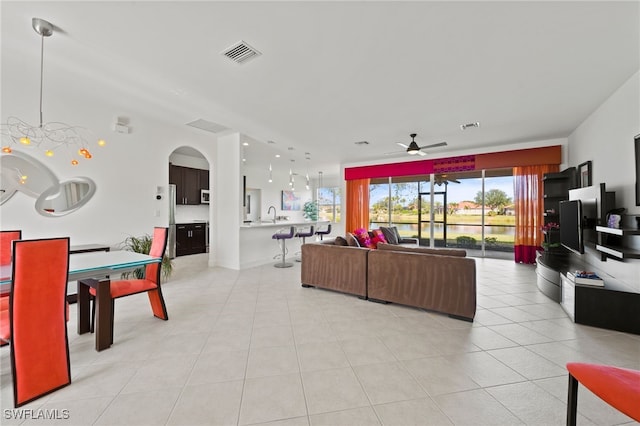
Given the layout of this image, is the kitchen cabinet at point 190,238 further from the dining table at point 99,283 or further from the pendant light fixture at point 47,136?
the dining table at point 99,283

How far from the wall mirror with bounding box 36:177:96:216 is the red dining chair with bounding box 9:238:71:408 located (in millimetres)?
2560

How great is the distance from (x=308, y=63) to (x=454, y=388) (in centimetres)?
318

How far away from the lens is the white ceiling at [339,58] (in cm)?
207

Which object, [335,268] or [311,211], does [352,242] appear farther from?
[311,211]

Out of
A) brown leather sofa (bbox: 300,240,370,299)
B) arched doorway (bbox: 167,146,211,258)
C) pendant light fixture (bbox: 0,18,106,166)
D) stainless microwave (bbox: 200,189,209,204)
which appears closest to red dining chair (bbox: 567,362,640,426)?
brown leather sofa (bbox: 300,240,370,299)

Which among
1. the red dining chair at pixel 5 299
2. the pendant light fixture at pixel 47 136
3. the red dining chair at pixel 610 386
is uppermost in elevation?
the pendant light fixture at pixel 47 136

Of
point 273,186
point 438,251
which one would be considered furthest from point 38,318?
point 273,186

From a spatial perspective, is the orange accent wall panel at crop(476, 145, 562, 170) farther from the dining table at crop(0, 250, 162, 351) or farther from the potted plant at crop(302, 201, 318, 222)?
the dining table at crop(0, 250, 162, 351)

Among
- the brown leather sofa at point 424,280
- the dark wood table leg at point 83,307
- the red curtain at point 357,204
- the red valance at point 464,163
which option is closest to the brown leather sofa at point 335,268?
the brown leather sofa at point 424,280

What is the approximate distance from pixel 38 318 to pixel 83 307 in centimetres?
103

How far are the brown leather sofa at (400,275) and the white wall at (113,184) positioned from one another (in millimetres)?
3024

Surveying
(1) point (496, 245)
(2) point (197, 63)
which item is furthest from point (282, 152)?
(1) point (496, 245)

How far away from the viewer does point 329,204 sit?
39.8ft

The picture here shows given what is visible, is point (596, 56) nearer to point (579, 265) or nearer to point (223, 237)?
point (579, 265)
